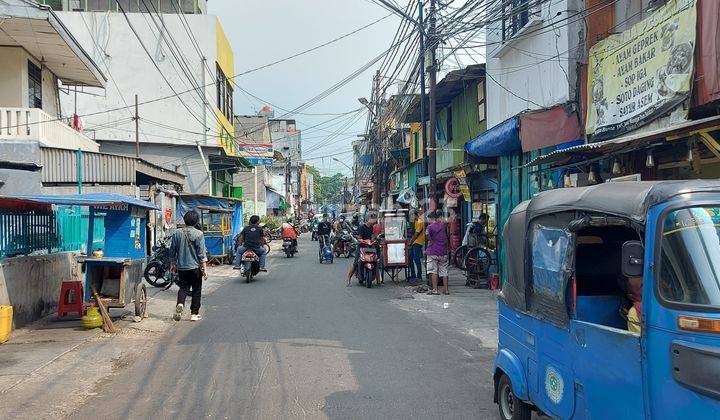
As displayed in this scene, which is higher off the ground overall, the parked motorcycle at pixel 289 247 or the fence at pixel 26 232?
A: the fence at pixel 26 232

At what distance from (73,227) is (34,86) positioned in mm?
7446

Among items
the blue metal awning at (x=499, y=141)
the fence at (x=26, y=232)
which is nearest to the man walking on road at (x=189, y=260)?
the fence at (x=26, y=232)

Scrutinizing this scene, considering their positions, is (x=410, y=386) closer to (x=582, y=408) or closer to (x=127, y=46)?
(x=582, y=408)

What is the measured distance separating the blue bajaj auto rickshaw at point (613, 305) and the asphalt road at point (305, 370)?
1.10 m

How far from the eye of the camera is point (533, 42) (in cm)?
1275

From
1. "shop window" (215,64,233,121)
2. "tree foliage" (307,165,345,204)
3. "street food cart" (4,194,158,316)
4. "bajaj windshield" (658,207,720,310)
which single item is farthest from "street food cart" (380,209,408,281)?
"tree foliage" (307,165,345,204)

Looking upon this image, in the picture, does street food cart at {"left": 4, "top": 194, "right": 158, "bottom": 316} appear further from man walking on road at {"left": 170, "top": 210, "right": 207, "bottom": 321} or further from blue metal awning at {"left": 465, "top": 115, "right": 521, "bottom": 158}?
blue metal awning at {"left": 465, "top": 115, "right": 521, "bottom": 158}

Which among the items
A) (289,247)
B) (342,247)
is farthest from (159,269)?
(342,247)

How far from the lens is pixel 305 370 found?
659 centimetres

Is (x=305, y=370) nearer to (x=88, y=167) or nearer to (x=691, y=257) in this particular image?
(x=691, y=257)

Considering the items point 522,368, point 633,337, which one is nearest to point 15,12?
point 522,368

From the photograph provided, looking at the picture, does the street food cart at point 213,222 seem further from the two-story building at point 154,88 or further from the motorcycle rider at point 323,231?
the two-story building at point 154,88

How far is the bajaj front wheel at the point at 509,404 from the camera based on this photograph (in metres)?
4.50

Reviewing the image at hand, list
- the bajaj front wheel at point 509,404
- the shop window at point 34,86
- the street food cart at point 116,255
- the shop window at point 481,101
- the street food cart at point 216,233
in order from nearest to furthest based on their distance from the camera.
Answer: the bajaj front wheel at point 509,404 → the street food cart at point 116,255 → the shop window at point 34,86 → the shop window at point 481,101 → the street food cart at point 216,233
